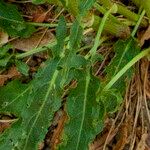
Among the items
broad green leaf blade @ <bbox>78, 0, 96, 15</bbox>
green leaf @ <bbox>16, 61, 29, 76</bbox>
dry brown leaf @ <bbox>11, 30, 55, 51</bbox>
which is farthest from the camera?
dry brown leaf @ <bbox>11, 30, 55, 51</bbox>

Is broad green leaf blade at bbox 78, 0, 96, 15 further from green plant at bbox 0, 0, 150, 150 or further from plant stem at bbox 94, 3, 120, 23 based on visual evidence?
plant stem at bbox 94, 3, 120, 23

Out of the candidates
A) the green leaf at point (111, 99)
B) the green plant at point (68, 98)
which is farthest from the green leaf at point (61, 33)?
the green leaf at point (111, 99)

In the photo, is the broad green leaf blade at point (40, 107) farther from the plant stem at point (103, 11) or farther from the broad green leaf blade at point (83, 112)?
the plant stem at point (103, 11)

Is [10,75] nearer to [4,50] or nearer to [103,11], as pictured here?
[4,50]

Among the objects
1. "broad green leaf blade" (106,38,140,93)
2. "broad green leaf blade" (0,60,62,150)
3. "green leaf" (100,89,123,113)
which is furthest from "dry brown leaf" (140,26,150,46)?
"broad green leaf blade" (0,60,62,150)

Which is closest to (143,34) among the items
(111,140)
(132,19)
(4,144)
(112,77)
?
(132,19)

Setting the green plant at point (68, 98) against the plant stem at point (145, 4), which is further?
the plant stem at point (145, 4)

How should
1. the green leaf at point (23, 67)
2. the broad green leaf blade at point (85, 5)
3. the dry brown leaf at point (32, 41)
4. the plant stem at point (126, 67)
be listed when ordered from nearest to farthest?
the broad green leaf blade at point (85, 5) → the plant stem at point (126, 67) → the green leaf at point (23, 67) → the dry brown leaf at point (32, 41)
